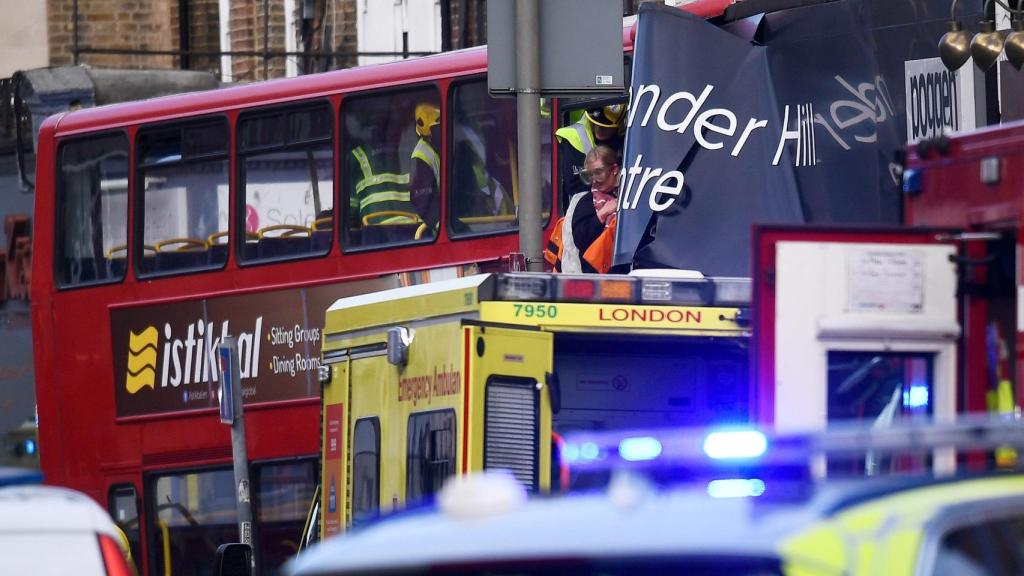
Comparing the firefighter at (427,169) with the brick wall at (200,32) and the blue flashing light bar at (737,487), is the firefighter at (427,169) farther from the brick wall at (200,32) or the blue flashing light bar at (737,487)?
the brick wall at (200,32)

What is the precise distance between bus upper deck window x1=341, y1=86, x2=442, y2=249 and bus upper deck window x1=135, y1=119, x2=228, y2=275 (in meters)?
1.25

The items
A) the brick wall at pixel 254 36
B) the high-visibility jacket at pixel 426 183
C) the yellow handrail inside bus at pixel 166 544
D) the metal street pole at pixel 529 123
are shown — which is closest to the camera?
the metal street pole at pixel 529 123

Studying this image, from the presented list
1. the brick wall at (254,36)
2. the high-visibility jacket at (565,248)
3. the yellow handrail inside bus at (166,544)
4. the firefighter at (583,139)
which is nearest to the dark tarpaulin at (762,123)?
the high-visibility jacket at (565,248)

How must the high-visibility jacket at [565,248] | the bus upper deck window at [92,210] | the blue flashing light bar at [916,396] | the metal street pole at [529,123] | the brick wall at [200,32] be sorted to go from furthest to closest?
1. the brick wall at [200,32]
2. the bus upper deck window at [92,210]
3. the high-visibility jacket at [565,248]
4. the metal street pole at [529,123]
5. the blue flashing light bar at [916,396]

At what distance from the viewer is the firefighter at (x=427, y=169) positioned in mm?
14438

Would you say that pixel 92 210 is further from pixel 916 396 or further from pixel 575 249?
pixel 916 396

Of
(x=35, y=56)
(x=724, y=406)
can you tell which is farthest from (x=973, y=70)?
(x=35, y=56)

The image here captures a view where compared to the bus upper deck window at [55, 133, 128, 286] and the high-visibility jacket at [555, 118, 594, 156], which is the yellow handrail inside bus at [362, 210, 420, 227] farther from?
the bus upper deck window at [55, 133, 128, 286]

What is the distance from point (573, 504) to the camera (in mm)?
3670

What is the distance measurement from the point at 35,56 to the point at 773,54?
77.0 feet

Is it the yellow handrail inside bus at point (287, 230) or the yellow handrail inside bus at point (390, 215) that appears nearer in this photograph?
the yellow handrail inside bus at point (390, 215)

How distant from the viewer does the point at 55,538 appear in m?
5.37

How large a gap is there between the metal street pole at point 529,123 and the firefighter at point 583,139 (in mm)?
2963

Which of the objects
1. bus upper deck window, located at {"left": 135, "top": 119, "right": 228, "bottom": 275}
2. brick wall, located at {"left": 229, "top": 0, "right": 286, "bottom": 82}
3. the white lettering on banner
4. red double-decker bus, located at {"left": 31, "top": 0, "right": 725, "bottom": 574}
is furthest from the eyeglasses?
brick wall, located at {"left": 229, "top": 0, "right": 286, "bottom": 82}
